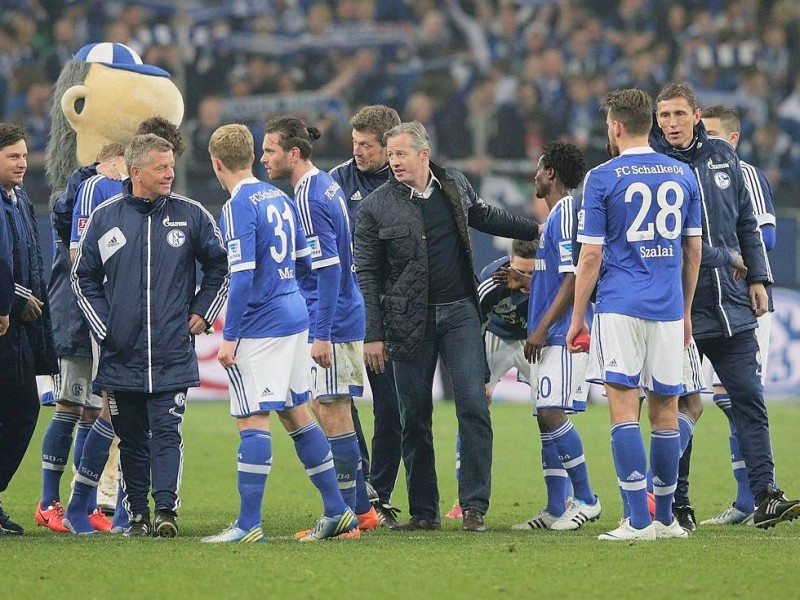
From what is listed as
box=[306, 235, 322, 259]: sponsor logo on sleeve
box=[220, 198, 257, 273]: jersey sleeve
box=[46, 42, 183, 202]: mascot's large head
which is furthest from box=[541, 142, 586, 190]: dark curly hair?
box=[46, 42, 183, 202]: mascot's large head

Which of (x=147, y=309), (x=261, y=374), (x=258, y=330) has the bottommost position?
(x=261, y=374)

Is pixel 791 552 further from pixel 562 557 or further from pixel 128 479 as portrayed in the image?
pixel 128 479

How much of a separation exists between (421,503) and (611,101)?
2.35 metres

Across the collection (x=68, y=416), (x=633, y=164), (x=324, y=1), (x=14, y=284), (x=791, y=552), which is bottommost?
(x=791, y=552)

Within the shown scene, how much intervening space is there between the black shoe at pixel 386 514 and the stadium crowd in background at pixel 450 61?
11.9m

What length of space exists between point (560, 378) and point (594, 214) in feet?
4.13

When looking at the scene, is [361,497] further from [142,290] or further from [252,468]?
[142,290]

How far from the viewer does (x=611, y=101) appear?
6.48m

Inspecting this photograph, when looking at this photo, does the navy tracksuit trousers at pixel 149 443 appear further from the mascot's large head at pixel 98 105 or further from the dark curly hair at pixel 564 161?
the dark curly hair at pixel 564 161

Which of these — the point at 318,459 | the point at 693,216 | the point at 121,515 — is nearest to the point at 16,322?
the point at 121,515

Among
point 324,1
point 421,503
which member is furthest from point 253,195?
point 324,1

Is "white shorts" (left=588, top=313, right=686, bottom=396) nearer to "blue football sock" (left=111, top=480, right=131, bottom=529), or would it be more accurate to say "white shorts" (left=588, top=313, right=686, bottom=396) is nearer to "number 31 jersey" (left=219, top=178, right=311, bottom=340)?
"number 31 jersey" (left=219, top=178, right=311, bottom=340)

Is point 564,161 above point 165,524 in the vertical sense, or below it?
above

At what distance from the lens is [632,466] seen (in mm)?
6359
